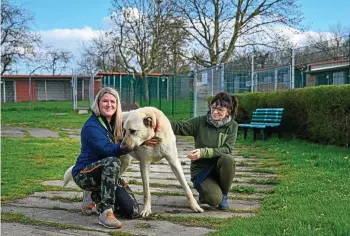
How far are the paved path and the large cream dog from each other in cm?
24

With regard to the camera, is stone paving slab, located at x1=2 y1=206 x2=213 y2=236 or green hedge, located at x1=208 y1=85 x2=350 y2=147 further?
green hedge, located at x1=208 y1=85 x2=350 y2=147

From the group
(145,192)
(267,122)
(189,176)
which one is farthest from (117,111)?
(267,122)

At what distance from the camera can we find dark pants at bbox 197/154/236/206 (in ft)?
16.0

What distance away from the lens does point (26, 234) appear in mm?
→ 3955

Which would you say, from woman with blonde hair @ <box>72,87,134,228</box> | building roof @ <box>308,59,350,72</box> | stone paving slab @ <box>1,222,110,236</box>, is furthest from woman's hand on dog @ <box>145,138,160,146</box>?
building roof @ <box>308,59,350,72</box>

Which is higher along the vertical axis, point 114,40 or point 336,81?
point 114,40

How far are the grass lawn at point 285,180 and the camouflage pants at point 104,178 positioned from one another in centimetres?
94

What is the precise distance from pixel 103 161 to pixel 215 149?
1300 millimetres

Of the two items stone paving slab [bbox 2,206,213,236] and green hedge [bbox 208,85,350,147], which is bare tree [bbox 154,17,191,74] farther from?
stone paving slab [bbox 2,206,213,236]

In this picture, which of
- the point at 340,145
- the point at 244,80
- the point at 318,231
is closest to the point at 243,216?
the point at 318,231

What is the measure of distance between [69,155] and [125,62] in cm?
2655

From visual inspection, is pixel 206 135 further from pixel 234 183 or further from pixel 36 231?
pixel 36 231

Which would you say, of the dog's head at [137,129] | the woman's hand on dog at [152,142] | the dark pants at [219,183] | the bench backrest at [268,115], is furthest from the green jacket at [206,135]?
the bench backrest at [268,115]

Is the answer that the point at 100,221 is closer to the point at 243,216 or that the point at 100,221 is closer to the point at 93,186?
the point at 93,186
